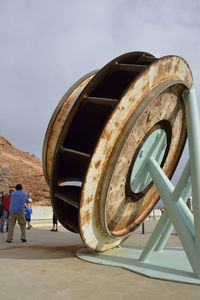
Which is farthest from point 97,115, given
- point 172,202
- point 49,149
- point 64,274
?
point 64,274

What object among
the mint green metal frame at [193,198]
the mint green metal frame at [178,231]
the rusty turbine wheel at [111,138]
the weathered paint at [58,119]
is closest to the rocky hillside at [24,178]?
the weathered paint at [58,119]

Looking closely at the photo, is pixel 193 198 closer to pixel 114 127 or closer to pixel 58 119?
pixel 114 127

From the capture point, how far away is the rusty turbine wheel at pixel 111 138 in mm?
4512

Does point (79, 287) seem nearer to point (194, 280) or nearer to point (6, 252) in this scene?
point (194, 280)

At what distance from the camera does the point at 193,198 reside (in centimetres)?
443

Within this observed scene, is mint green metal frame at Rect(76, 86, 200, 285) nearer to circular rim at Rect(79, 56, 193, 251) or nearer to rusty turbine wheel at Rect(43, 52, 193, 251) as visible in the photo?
rusty turbine wheel at Rect(43, 52, 193, 251)

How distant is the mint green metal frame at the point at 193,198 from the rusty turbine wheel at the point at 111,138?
555 millimetres

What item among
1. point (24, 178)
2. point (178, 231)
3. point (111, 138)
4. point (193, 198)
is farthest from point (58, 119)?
point (24, 178)

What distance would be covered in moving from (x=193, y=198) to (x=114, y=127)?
1.68m

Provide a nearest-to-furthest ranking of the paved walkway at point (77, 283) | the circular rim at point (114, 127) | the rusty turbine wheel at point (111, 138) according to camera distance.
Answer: the paved walkway at point (77, 283) → the circular rim at point (114, 127) → the rusty turbine wheel at point (111, 138)

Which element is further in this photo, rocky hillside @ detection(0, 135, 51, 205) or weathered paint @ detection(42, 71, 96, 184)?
rocky hillside @ detection(0, 135, 51, 205)

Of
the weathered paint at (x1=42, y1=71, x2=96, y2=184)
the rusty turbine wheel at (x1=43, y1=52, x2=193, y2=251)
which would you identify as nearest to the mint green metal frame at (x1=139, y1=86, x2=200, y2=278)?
the rusty turbine wheel at (x1=43, y1=52, x2=193, y2=251)

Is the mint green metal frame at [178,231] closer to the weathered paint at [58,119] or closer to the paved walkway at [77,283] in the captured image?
the paved walkway at [77,283]

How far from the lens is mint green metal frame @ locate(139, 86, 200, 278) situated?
167 inches
